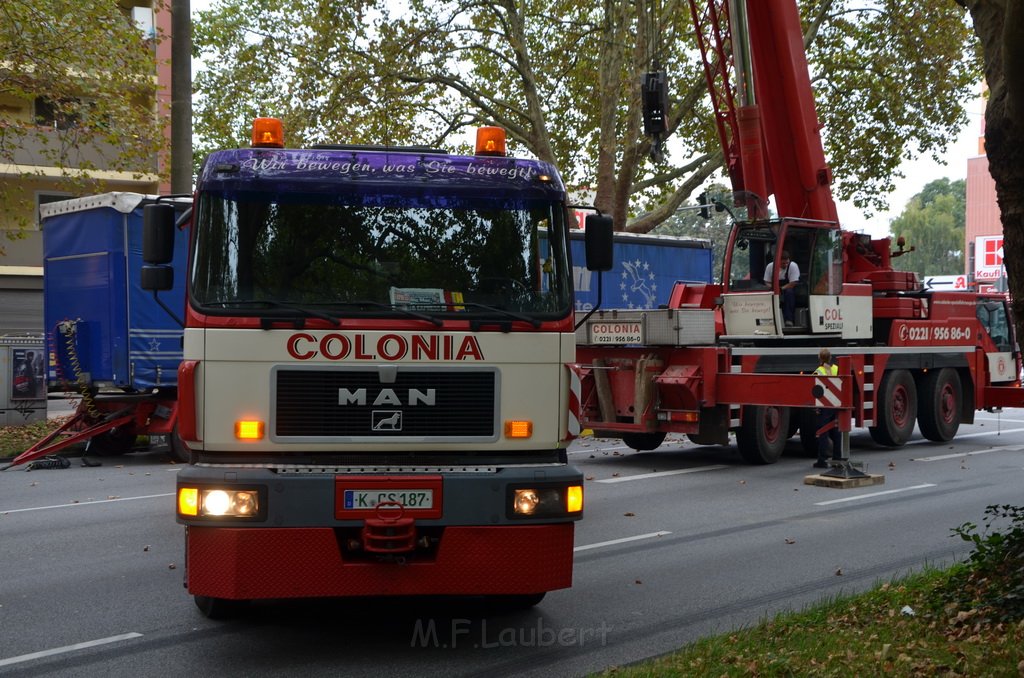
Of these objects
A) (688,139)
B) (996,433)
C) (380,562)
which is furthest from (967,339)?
(380,562)

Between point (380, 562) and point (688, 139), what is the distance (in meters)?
25.3

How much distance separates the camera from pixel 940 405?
58.7 ft

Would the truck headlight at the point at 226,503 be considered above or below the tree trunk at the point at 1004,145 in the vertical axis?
below

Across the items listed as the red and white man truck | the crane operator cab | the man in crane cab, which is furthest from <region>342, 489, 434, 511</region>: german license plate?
the man in crane cab

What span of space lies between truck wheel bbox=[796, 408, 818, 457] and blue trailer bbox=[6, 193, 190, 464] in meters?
8.41

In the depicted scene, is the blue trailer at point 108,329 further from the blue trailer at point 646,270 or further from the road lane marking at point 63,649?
the road lane marking at point 63,649

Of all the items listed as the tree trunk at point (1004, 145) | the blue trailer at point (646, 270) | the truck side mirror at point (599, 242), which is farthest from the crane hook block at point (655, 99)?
the tree trunk at point (1004, 145)

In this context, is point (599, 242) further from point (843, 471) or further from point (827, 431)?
point (827, 431)

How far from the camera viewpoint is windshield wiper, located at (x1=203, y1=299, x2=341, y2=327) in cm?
604

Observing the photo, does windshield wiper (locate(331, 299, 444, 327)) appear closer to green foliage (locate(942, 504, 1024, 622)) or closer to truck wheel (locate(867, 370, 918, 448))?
green foliage (locate(942, 504, 1024, 622))

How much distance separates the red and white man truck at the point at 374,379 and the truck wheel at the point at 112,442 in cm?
1024

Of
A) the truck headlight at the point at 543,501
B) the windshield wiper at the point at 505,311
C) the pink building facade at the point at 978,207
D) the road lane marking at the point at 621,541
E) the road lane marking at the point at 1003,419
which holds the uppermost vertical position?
the pink building facade at the point at 978,207

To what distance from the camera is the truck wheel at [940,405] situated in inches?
699

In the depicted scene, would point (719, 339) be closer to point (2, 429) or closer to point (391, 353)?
point (391, 353)
